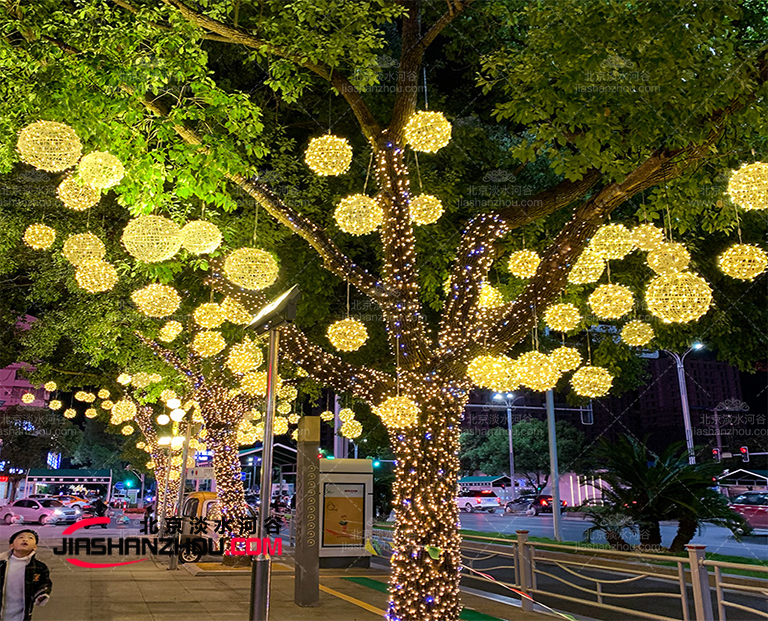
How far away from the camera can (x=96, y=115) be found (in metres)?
6.07

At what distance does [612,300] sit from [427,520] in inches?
135

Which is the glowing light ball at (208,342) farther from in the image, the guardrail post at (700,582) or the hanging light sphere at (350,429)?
the hanging light sphere at (350,429)

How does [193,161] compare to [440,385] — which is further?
[440,385]

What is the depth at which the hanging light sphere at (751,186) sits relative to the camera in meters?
5.67

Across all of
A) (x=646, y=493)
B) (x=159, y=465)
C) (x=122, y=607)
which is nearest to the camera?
(x=122, y=607)

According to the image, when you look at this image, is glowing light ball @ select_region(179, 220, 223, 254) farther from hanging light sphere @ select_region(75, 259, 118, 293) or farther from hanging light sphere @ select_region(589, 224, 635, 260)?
hanging light sphere @ select_region(589, 224, 635, 260)

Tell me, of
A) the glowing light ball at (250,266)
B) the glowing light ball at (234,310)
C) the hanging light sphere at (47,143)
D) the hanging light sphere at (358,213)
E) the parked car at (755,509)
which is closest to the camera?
the hanging light sphere at (47,143)

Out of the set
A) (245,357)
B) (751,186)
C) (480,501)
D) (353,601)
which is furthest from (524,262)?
(480,501)

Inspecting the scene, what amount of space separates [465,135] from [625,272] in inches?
148

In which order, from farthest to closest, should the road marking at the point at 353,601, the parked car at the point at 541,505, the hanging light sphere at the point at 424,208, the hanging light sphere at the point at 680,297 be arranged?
1. the parked car at the point at 541,505
2. the road marking at the point at 353,601
3. the hanging light sphere at the point at 424,208
4. the hanging light sphere at the point at 680,297

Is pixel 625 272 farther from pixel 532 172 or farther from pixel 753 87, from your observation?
pixel 753 87

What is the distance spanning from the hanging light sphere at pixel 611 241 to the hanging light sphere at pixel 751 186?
1924 mm

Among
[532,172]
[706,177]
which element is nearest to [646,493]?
[532,172]

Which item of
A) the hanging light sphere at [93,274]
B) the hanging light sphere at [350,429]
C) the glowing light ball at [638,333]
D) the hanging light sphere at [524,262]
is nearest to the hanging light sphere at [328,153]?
the hanging light sphere at [524,262]
